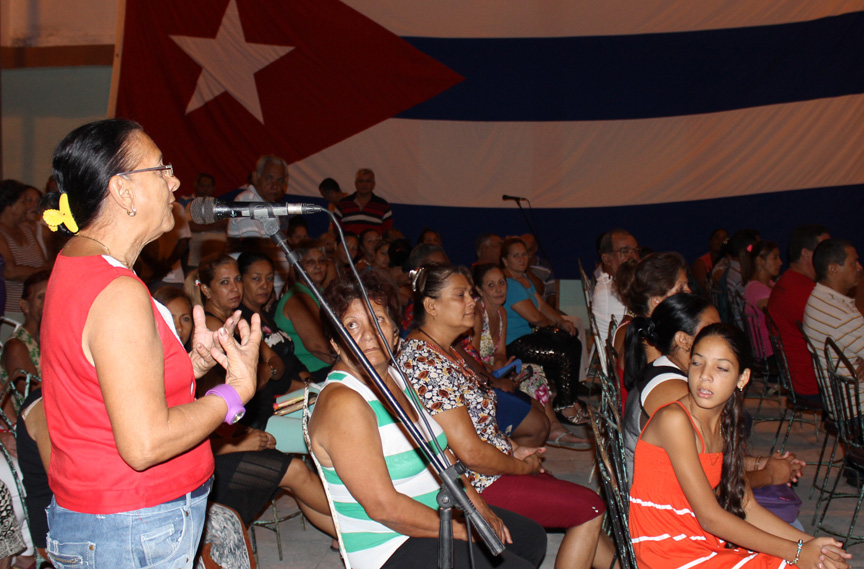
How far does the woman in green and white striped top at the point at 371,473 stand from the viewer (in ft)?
5.93

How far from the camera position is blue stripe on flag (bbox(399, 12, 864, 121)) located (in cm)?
757

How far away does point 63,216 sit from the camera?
1280mm

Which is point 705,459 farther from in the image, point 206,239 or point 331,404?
point 206,239

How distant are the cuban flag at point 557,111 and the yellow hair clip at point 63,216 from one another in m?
6.23

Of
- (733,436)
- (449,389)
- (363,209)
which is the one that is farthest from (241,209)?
(363,209)

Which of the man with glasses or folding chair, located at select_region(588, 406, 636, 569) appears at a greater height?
the man with glasses

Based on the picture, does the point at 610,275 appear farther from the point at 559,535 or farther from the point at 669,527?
the point at 669,527

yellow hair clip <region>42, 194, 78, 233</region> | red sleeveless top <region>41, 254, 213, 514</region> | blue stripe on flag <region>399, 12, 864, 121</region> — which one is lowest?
red sleeveless top <region>41, 254, 213, 514</region>

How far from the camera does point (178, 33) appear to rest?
7047 mm

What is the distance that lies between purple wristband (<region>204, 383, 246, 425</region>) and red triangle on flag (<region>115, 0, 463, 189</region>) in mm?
6182

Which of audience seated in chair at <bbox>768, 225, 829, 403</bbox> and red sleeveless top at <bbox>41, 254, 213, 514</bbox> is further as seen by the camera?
audience seated in chair at <bbox>768, 225, 829, 403</bbox>

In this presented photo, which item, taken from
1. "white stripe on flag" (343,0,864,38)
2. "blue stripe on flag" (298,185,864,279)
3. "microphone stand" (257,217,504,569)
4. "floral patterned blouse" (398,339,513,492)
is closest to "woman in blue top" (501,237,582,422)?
"floral patterned blouse" (398,339,513,492)

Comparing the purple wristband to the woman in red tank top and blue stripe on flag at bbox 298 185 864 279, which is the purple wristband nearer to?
the woman in red tank top

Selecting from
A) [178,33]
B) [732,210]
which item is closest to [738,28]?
[732,210]
